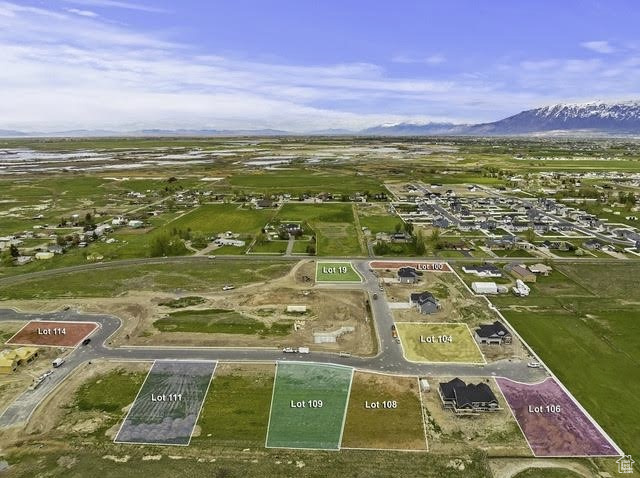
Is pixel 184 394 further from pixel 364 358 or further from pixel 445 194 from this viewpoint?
pixel 445 194

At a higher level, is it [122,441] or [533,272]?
[533,272]

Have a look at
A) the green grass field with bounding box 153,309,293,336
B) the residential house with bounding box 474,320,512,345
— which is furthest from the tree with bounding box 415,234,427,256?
the green grass field with bounding box 153,309,293,336

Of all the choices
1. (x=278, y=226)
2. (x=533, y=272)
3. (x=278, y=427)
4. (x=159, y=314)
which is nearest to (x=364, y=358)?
(x=278, y=427)

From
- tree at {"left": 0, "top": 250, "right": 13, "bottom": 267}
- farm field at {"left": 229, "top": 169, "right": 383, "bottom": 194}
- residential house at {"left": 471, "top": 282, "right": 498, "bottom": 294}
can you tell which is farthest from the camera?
farm field at {"left": 229, "top": 169, "right": 383, "bottom": 194}

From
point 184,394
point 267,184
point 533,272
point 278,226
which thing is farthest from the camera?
point 267,184

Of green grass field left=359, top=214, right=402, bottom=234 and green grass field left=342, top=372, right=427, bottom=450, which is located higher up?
green grass field left=359, top=214, right=402, bottom=234
